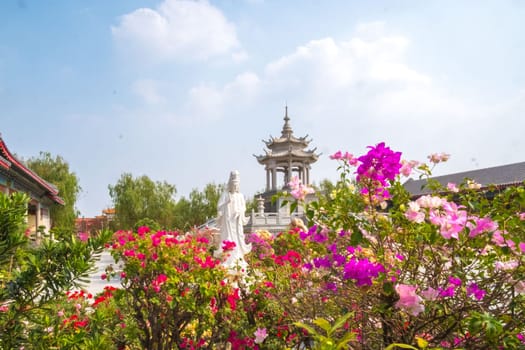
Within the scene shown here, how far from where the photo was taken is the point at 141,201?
31.3m

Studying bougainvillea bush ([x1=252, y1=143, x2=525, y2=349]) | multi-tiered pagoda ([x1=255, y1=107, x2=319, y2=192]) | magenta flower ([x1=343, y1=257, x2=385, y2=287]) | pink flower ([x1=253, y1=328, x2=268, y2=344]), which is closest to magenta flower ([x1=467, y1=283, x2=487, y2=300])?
bougainvillea bush ([x1=252, y1=143, x2=525, y2=349])

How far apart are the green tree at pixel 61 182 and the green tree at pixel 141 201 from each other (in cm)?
412

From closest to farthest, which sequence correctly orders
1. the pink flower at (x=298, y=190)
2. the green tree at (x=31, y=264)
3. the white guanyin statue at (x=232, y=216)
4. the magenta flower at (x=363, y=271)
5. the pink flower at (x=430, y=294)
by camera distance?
the green tree at (x=31, y=264) → the pink flower at (x=430, y=294) → the magenta flower at (x=363, y=271) → the pink flower at (x=298, y=190) → the white guanyin statue at (x=232, y=216)

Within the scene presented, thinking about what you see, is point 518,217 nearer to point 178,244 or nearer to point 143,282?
point 178,244

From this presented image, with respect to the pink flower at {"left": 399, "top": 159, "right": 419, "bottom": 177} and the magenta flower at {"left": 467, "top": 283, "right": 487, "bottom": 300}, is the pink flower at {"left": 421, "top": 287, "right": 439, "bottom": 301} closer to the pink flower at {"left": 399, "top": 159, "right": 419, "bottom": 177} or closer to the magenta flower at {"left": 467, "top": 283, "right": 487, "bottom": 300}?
the magenta flower at {"left": 467, "top": 283, "right": 487, "bottom": 300}

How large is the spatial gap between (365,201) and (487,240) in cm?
67

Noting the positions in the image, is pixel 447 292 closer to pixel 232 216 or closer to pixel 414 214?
pixel 414 214

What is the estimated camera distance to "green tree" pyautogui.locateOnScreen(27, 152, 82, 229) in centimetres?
2592

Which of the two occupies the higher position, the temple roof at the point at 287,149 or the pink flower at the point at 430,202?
the temple roof at the point at 287,149

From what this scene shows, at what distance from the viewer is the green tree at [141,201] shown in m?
31.0

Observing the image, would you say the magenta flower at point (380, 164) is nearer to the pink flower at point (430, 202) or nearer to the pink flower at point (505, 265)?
the pink flower at point (430, 202)

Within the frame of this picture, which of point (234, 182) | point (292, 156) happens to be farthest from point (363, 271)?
point (292, 156)

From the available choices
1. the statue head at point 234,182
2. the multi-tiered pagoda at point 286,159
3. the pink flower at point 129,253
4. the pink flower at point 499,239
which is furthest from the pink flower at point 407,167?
the multi-tiered pagoda at point 286,159

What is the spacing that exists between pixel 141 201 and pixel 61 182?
6.31 meters
